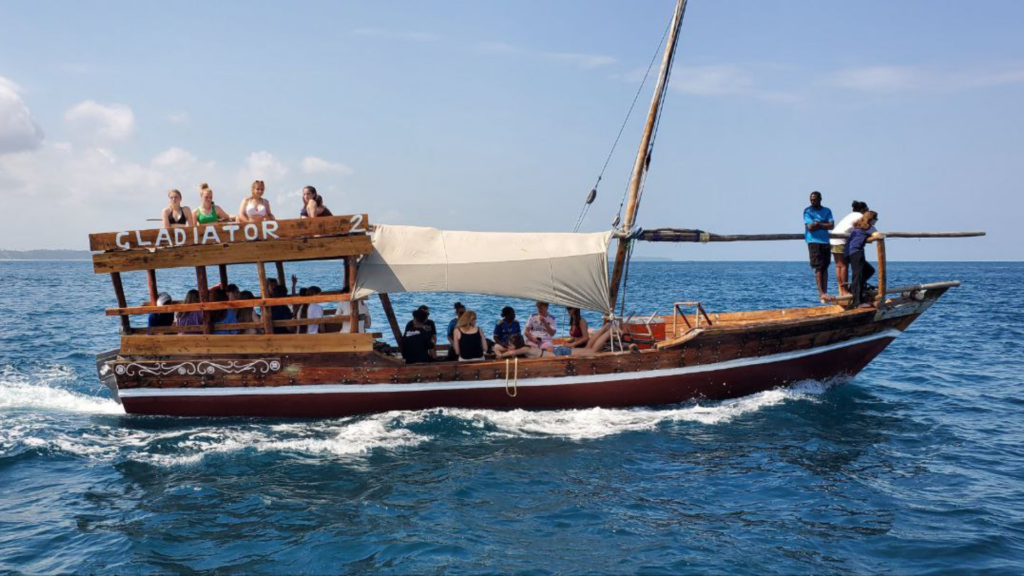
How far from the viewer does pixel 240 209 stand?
13070 millimetres

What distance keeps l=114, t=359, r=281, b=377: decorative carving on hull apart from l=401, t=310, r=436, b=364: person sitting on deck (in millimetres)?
2245

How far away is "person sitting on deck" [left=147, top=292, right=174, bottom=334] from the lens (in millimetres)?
13422

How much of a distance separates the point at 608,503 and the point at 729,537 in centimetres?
162

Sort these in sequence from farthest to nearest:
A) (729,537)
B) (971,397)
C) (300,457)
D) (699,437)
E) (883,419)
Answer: (971,397), (883,419), (699,437), (300,457), (729,537)

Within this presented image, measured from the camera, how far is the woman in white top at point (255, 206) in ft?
42.7

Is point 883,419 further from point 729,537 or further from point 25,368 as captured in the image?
point 25,368

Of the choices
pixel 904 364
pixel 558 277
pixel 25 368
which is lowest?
pixel 904 364

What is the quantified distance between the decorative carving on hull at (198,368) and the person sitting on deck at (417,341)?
2.24 metres

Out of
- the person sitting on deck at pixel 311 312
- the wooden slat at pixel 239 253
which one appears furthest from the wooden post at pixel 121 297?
the person sitting on deck at pixel 311 312

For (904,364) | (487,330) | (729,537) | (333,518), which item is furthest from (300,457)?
(487,330)

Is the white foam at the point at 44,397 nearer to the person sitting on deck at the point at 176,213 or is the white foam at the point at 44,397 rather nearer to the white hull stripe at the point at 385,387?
the white hull stripe at the point at 385,387

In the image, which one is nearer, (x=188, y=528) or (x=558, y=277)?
(x=188, y=528)

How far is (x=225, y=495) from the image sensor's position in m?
9.72

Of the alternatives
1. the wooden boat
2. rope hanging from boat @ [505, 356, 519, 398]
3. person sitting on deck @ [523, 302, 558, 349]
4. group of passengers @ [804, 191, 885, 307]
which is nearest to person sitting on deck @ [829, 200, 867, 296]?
group of passengers @ [804, 191, 885, 307]
